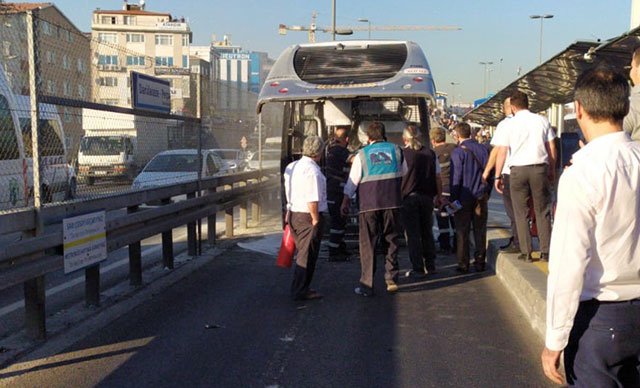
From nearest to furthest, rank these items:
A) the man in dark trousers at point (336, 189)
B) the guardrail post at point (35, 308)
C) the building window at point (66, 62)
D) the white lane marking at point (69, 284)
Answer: the guardrail post at point (35, 308), the building window at point (66, 62), the white lane marking at point (69, 284), the man in dark trousers at point (336, 189)

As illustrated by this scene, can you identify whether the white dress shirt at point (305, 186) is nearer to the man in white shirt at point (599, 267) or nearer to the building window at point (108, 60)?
the building window at point (108, 60)

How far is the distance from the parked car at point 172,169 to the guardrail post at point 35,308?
285 cm

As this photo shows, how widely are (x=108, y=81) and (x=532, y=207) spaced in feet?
16.6

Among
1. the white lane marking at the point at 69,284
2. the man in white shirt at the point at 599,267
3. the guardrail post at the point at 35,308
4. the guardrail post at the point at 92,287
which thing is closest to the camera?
the man in white shirt at the point at 599,267

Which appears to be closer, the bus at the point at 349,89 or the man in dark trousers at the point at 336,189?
the man in dark trousers at the point at 336,189

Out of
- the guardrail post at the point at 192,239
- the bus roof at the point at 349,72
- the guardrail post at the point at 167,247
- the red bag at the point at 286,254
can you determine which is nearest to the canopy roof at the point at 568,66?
the bus roof at the point at 349,72

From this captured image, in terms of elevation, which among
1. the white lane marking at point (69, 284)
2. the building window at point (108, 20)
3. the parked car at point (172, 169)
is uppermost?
the building window at point (108, 20)

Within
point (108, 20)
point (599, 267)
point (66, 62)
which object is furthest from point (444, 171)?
Answer: point (108, 20)

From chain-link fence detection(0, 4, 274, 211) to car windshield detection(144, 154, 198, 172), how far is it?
2.6 inches

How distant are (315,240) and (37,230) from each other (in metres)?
2.84

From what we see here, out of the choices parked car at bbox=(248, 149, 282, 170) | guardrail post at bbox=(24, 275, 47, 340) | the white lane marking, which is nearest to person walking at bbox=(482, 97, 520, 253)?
guardrail post at bbox=(24, 275, 47, 340)

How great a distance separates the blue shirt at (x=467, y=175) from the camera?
8.45m

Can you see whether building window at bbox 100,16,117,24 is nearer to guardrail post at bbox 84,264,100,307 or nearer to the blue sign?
the blue sign

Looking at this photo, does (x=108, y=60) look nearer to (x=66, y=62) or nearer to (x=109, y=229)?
(x=66, y=62)
